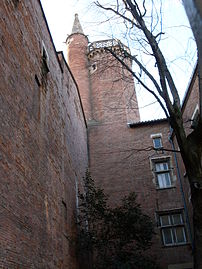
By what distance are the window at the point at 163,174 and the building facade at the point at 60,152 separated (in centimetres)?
6

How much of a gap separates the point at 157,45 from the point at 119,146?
10095 millimetres

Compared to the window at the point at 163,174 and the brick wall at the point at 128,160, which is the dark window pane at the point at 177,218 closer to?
the brick wall at the point at 128,160

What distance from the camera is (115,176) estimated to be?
18484 mm

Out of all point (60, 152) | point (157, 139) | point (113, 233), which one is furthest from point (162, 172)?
point (60, 152)

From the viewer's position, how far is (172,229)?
53.9ft

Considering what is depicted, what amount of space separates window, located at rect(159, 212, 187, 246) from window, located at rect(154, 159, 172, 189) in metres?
1.73

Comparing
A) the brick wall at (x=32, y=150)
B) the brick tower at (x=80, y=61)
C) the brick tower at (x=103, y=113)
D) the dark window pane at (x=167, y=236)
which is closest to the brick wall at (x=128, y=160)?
the brick tower at (x=103, y=113)

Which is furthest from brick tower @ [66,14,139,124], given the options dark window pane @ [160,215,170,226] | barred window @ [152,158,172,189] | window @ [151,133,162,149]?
dark window pane @ [160,215,170,226]

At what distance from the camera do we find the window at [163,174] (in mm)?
17828

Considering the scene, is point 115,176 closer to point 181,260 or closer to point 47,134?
point 181,260

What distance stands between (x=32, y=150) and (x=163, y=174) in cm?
1137

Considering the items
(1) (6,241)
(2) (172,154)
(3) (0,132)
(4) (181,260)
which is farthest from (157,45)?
(4) (181,260)

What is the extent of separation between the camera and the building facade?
703cm

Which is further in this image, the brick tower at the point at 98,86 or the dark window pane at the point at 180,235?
the brick tower at the point at 98,86
